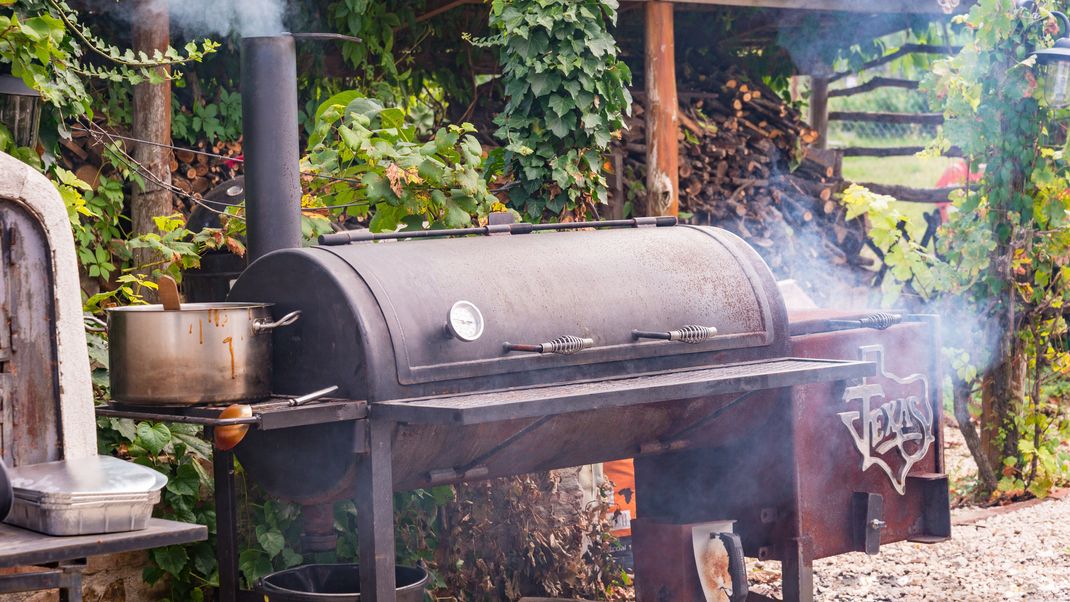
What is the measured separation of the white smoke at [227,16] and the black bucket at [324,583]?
72.9 inches

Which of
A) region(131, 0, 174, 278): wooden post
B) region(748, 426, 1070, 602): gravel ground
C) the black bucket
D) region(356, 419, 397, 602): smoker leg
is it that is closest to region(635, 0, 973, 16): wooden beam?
region(131, 0, 174, 278): wooden post

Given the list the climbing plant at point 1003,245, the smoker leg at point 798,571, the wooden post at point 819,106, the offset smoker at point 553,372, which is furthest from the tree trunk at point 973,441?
the wooden post at point 819,106

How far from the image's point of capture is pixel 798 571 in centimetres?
443

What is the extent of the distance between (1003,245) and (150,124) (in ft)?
15.8

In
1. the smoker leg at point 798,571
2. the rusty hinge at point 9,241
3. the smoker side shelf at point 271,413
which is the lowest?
the smoker leg at point 798,571

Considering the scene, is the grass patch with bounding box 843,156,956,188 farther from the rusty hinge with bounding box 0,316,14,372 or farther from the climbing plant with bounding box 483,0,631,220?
the rusty hinge with bounding box 0,316,14,372

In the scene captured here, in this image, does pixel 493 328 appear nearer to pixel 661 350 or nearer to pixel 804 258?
pixel 661 350

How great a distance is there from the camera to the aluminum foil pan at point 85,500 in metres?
2.88

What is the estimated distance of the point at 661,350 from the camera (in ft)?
13.5

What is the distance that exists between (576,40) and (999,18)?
2771 mm

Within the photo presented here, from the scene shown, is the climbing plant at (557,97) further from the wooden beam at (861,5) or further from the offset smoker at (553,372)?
the wooden beam at (861,5)

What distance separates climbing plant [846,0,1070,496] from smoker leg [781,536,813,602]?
3.32 m

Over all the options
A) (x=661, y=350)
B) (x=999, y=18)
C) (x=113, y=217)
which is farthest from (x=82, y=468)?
(x=999, y=18)

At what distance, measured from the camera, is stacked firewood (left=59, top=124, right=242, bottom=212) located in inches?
275
